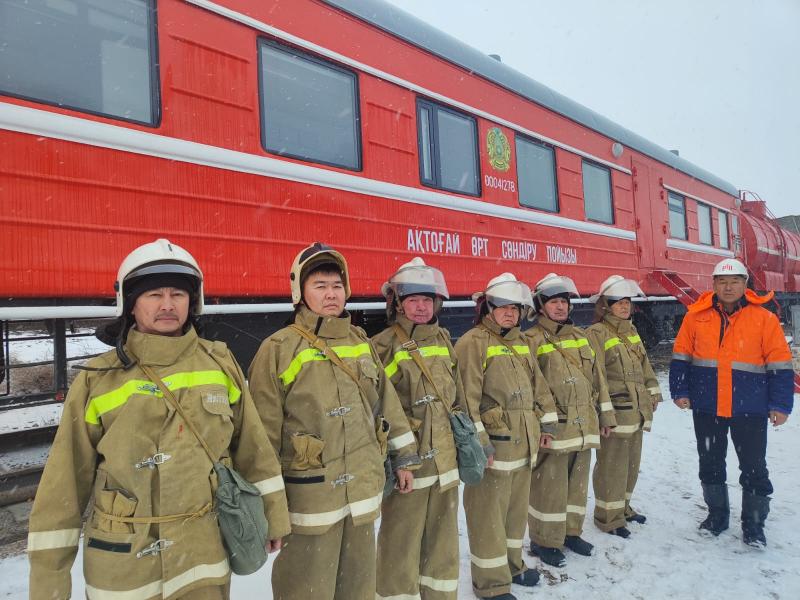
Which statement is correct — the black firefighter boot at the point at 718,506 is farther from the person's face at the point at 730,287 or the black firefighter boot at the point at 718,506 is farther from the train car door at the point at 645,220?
the train car door at the point at 645,220

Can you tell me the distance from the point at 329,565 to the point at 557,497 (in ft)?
5.22

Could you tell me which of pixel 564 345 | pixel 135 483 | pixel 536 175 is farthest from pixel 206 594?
pixel 536 175

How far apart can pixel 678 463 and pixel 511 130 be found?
132 inches

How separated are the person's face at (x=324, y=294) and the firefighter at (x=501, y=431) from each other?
89 centimetres

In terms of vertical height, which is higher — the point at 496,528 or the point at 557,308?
the point at 557,308

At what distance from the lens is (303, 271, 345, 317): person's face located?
2.10 meters

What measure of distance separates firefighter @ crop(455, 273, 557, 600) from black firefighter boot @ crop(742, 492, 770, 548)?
1.37 meters

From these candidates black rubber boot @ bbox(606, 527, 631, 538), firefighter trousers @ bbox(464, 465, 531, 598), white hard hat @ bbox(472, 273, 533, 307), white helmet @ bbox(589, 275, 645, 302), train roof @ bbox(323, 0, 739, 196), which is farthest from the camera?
train roof @ bbox(323, 0, 739, 196)

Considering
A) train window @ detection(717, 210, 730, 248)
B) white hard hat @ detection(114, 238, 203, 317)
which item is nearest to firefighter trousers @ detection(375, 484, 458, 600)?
white hard hat @ detection(114, 238, 203, 317)

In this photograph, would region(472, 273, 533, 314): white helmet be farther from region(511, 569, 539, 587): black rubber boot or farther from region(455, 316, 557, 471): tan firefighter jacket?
region(511, 569, 539, 587): black rubber boot

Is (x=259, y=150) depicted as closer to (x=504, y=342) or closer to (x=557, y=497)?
(x=504, y=342)

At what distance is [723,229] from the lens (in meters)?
10.7

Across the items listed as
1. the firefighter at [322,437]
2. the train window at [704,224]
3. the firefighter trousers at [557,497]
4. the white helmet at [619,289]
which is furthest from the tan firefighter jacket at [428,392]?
the train window at [704,224]

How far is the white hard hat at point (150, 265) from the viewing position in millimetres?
1658
